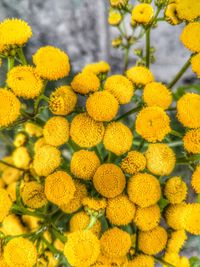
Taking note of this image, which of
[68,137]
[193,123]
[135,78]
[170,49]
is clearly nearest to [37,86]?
[68,137]

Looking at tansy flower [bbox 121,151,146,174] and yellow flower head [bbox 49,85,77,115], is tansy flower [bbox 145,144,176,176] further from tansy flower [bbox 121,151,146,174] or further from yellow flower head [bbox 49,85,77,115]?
yellow flower head [bbox 49,85,77,115]

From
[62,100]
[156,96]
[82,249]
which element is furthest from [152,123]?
[82,249]

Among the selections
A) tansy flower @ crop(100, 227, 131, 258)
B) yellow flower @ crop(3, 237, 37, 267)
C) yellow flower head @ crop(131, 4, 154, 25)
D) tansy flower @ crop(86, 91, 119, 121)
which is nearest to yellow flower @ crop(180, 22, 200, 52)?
yellow flower head @ crop(131, 4, 154, 25)

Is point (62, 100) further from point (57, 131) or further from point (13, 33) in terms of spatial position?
point (13, 33)

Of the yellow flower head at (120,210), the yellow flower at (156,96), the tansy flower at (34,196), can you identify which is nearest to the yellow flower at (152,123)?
the yellow flower at (156,96)

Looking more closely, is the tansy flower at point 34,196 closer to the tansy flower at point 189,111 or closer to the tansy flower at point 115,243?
the tansy flower at point 115,243

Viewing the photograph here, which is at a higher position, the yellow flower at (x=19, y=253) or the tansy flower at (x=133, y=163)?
the tansy flower at (x=133, y=163)
